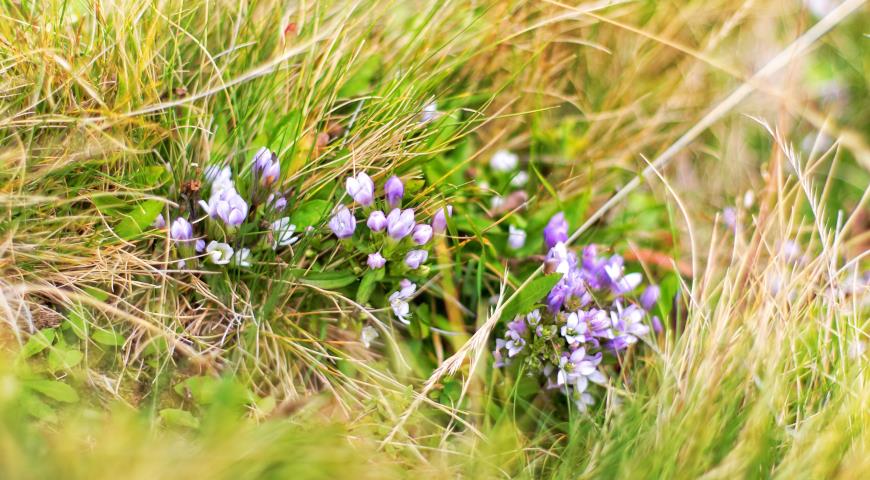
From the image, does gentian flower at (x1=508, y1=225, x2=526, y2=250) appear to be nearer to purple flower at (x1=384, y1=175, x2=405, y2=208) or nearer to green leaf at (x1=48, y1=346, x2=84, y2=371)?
purple flower at (x1=384, y1=175, x2=405, y2=208)

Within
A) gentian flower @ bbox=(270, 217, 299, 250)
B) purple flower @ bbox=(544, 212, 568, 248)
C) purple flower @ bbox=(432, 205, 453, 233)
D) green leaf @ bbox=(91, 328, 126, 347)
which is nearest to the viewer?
green leaf @ bbox=(91, 328, 126, 347)

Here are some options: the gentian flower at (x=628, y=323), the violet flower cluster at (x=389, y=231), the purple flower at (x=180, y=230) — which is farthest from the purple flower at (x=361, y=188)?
the gentian flower at (x=628, y=323)

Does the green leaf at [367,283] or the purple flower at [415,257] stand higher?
the purple flower at [415,257]

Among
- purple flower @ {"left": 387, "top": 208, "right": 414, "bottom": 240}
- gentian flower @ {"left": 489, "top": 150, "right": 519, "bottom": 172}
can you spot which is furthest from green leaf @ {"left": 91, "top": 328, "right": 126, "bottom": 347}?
gentian flower @ {"left": 489, "top": 150, "right": 519, "bottom": 172}

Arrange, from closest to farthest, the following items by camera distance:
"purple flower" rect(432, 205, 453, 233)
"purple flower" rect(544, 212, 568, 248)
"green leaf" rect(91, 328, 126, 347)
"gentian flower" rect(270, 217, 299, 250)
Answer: "green leaf" rect(91, 328, 126, 347) → "gentian flower" rect(270, 217, 299, 250) → "purple flower" rect(432, 205, 453, 233) → "purple flower" rect(544, 212, 568, 248)

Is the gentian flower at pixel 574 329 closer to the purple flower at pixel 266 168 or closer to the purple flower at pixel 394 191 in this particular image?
the purple flower at pixel 394 191

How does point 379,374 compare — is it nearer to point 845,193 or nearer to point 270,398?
point 270,398
